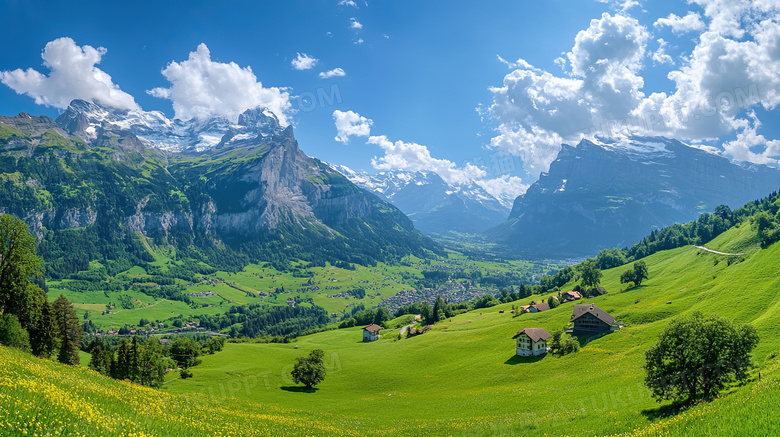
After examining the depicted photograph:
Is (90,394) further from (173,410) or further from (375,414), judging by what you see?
Answer: (375,414)

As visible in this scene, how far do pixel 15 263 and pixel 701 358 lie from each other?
3090 inches

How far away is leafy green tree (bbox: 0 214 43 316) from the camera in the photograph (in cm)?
4669

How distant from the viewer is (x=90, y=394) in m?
20.5

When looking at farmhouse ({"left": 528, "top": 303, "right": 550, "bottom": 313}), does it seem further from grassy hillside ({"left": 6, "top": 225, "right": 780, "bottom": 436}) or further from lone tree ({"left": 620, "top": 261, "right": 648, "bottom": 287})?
lone tree ({"left": 620, "top": 261, "right": 648, "bottom": 287})

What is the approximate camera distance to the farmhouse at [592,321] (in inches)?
3236

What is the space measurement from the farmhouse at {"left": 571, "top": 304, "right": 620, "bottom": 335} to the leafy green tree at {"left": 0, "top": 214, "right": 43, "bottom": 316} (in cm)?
10109

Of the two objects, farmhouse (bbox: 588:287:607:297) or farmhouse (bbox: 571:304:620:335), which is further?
farmhouse (bbox: 588:287:607:297)

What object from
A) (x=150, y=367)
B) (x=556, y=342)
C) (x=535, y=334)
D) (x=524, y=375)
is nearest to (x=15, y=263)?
(x=150, y=367)

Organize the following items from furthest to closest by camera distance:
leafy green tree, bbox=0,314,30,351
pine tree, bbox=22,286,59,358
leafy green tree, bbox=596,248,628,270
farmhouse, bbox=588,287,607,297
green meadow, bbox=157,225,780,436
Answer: leafy green tree, bbox=596,248,628,270 → farmhouse, bbox=588,287,607,297 → pine tree, bbox=22,286,59,358 → leafy green tree, bbox=0,314,30,351 → green meadow, bbox=157,225,780,436

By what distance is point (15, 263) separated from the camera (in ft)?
156

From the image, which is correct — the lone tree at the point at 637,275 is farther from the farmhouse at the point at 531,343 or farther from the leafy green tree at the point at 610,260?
the leafy green tree at the point at 610,260

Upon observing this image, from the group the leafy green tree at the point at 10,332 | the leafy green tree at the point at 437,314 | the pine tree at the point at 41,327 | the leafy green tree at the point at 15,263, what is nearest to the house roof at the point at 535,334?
the leafy green tree at the point at 437,314

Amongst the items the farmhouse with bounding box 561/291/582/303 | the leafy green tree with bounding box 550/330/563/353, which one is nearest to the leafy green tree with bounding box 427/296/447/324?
the farmhouse with bounding box 561/291/582/303

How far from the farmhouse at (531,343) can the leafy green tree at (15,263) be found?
85.7 metres
